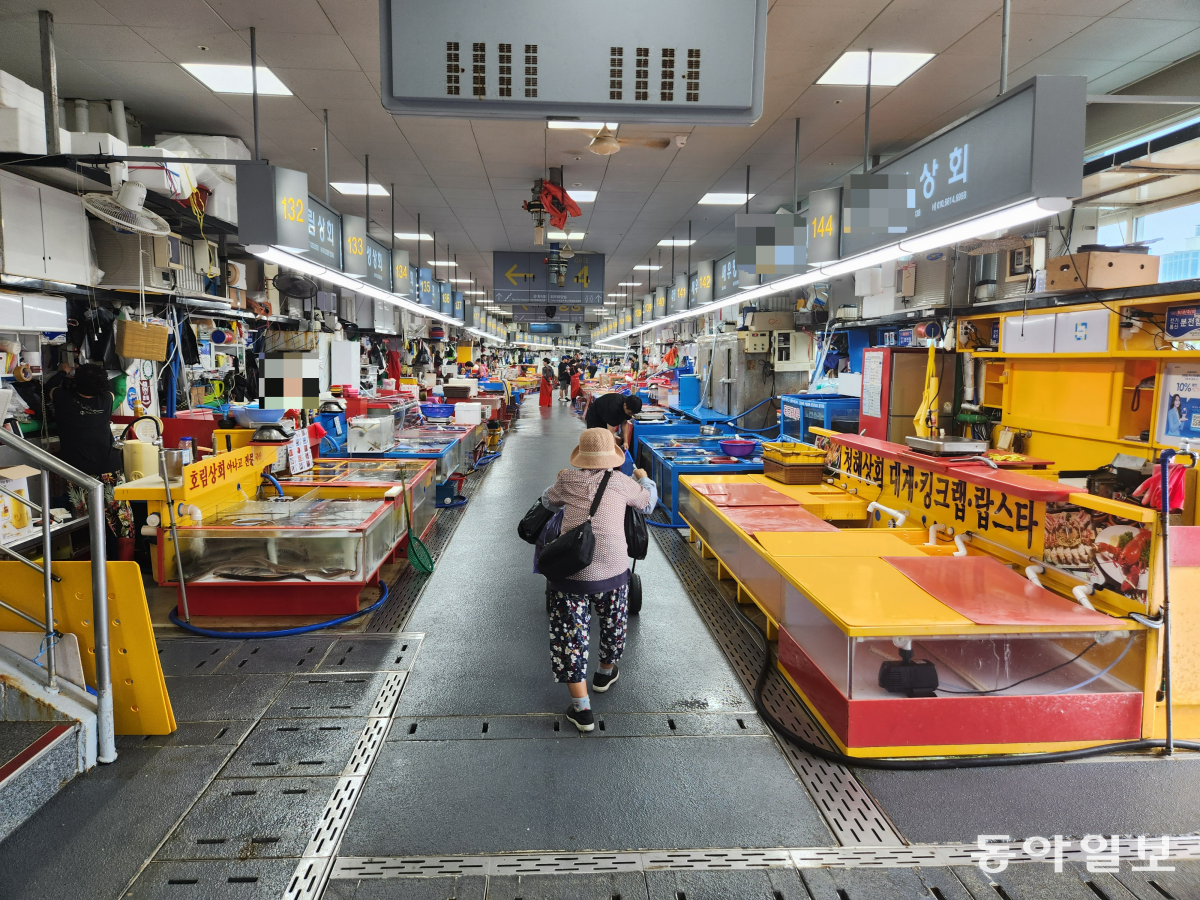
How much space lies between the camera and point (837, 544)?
4180mm

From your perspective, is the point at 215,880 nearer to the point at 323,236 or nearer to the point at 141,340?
the point at 141,340

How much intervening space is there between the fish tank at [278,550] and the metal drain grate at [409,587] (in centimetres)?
33

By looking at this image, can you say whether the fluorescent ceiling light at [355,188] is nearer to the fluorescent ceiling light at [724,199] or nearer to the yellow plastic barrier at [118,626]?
the fluorescent ceiling light at [724,199]

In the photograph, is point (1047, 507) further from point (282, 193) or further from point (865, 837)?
point (282, 193)

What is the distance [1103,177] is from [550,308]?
40.9 ft

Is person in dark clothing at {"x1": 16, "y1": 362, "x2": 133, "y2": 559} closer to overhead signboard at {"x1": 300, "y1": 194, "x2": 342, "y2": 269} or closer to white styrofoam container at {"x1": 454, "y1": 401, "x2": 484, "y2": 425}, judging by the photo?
overhead signboard at {"x1": 300, "y1": 194, "x2": 342, "y2": 269}

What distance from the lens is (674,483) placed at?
7.23 meters

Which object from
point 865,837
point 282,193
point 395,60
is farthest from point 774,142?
point 865,837

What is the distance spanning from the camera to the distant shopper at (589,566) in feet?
11.0

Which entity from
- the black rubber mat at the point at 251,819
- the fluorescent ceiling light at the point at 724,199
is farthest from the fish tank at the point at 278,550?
the fluorescent ceiling light at the point at 724,199

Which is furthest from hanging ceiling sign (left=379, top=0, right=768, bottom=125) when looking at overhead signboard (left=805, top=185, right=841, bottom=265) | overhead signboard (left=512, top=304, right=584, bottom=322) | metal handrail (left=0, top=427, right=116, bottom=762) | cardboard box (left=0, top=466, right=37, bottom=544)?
overhead signboard (left=512, top=304, right=584, bottom=322)

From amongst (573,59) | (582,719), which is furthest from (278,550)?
(573,59)

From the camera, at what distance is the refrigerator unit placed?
682 cm

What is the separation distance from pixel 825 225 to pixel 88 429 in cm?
608
